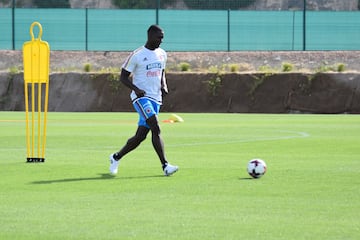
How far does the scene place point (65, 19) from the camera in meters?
54.3

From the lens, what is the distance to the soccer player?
15555 millimetres

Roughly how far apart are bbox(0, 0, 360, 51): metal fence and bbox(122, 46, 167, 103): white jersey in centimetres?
3598

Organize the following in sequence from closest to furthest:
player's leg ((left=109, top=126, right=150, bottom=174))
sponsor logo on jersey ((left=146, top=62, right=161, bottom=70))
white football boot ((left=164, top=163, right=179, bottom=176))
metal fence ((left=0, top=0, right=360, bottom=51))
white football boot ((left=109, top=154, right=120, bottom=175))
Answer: white football boot ((left=164, top=163, right=179, bottom=176)) → white football boot ((left=109, top=154, right=120, bottom=175)) → player's leg ((left=109, top=126, right=150, bottom=174)) → sponsor logo on jersey ((left=146, top=62, right=161, bottom=70)) → metal fence ((left=0, top=0, right=360, bottom=51))

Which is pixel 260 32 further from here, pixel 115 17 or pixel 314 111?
pixel 314 111

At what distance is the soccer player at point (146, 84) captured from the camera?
15555 mm

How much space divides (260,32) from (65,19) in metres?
9.98

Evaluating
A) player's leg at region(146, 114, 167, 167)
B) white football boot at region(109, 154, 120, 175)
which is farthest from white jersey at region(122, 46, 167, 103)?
white football boot at region(109, 154, 120, 175)

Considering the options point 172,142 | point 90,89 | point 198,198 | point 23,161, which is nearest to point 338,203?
point 198,198

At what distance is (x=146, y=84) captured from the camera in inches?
621

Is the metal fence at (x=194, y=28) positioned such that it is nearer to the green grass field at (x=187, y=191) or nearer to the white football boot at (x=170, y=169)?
the green grass field at (x=187, y=191)

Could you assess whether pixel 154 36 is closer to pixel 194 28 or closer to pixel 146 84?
pixel 146 84

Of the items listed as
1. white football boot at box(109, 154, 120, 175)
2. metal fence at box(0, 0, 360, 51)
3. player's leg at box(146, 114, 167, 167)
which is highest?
metal fence at box(0, 0, 360, 51)

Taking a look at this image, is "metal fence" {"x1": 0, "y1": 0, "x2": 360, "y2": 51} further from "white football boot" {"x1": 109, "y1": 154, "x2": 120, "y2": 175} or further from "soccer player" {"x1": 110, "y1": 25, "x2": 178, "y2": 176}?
"white football boot" {"x1": 109, "y1": 154, "x2": 120, "y2": 175}

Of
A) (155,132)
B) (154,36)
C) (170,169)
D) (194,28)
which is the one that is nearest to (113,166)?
(155,132)
